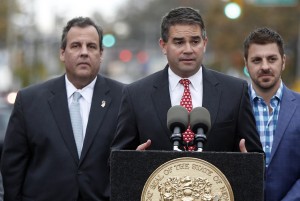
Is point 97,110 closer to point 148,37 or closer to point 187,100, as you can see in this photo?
point 187,100

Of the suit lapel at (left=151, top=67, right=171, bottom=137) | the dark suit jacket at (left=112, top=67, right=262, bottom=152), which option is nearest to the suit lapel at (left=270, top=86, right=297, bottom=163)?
the dark suit jacket at (left=112, top=67, right=262, bottom=152)

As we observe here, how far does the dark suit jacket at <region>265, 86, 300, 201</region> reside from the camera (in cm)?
716

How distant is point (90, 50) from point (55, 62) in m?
70.7

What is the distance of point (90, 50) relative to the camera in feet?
26.8

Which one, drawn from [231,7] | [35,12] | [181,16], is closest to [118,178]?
[181,16]

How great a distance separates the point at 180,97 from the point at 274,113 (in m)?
0.89

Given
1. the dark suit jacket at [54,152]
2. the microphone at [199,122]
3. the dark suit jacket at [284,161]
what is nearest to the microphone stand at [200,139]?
the microphone at [199,122]

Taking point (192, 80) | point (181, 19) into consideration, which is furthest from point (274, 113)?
point (181, 19)

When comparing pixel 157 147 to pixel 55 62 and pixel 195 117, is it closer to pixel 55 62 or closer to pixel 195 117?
pixel 195 117

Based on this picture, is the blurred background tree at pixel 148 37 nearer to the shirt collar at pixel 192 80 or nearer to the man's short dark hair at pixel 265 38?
the man's short dark hair at pixel 265 38

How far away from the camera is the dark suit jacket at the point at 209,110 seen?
22.6 ft

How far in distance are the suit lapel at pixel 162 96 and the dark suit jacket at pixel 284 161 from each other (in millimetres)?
884

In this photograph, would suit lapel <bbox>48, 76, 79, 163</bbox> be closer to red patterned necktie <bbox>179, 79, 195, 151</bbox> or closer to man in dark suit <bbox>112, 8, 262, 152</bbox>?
man in dark suit <bbox>112, 8, 262, 152</bbox>

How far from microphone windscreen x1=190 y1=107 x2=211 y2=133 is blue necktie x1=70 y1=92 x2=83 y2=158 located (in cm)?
194
